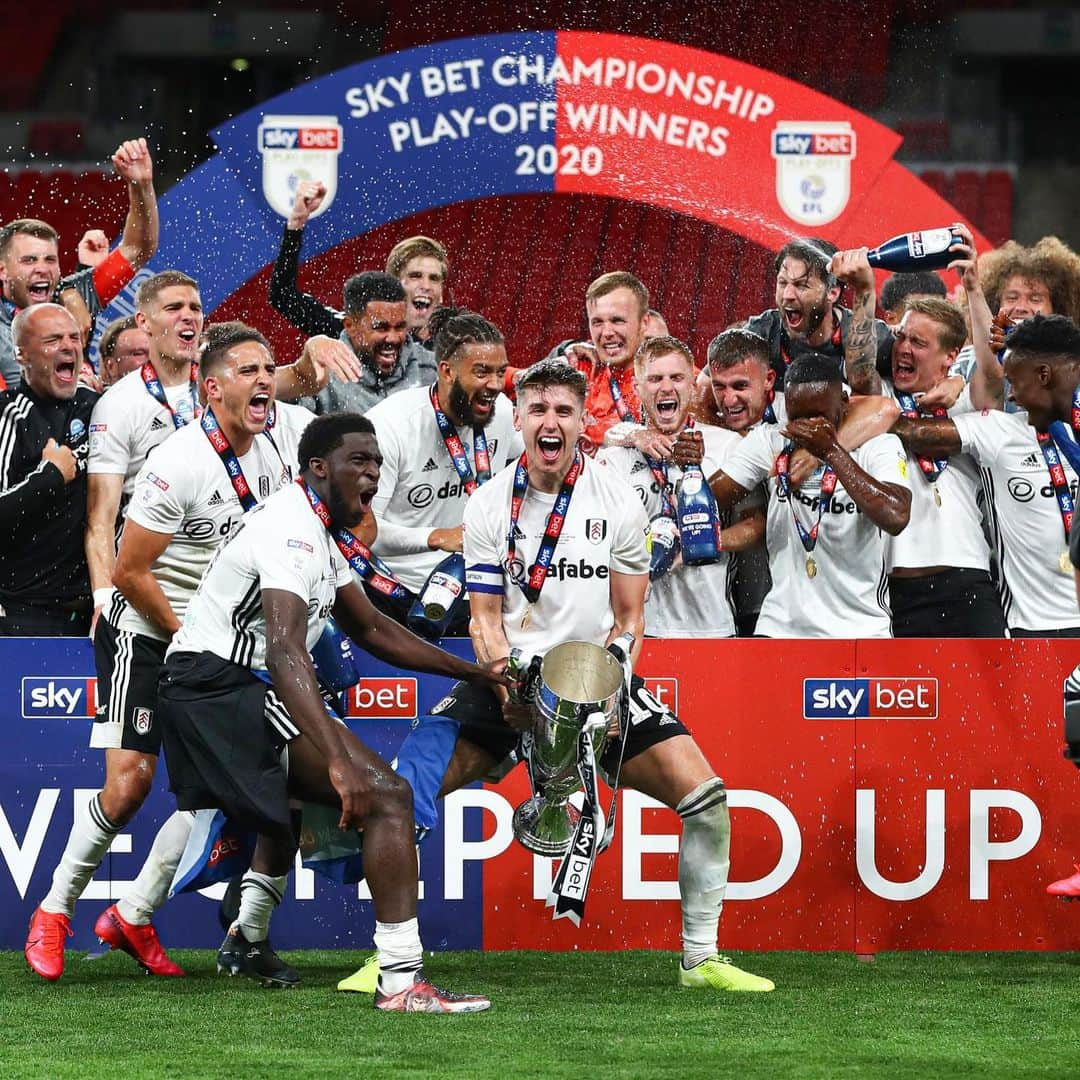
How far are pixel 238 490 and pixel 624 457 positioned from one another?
150 centimetres

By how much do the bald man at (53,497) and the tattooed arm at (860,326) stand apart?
2629 mm

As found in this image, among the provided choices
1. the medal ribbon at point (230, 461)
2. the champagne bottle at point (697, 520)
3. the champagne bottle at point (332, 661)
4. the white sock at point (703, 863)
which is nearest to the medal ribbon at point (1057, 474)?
the champagne bottle at point (697, 520)

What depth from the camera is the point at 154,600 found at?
545 centimetres

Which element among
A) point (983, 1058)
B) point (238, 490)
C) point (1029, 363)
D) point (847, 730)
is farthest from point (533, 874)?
point (1029, 363)

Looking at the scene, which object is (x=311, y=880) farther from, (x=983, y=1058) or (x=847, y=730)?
(x=983, y=1058)

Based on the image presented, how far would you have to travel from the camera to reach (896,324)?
7.29 metres

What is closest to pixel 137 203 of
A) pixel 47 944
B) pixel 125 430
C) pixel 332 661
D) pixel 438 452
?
pixel 125 430

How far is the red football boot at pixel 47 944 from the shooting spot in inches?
209

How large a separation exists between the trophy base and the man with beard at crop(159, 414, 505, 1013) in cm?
35

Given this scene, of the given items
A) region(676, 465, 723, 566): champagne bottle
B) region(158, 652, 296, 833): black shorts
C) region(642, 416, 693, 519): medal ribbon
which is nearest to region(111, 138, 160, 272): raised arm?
region(642, 416, 693, 519): medal ribbon

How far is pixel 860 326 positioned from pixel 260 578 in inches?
100

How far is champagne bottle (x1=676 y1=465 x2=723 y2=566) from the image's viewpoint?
243 inches

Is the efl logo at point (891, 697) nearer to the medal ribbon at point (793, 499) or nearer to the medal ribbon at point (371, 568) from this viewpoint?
the medal ribbon at point (793, 499)

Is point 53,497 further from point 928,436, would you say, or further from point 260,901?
point 928,436
